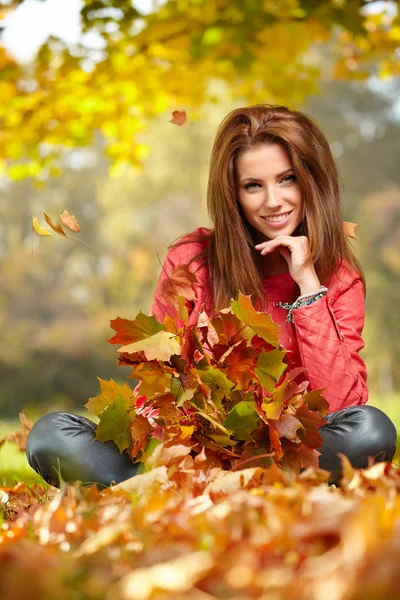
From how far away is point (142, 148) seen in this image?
569 centimetres

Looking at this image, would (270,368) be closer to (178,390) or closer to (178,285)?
(178,390)

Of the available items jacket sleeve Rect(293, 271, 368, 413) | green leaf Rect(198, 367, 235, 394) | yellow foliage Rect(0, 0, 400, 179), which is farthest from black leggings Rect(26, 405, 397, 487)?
yellow foliage Rect(0, 0, 400, 179)

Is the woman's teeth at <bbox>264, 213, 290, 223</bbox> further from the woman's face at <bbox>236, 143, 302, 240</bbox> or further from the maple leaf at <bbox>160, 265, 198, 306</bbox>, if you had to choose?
the maple leaf at <bbox>160, 265, 198, 306</bbox>

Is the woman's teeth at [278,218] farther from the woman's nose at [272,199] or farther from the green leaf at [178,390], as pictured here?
the green leaf at [178,390]

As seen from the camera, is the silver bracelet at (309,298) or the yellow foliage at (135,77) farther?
the yellow foliage at (135,77)

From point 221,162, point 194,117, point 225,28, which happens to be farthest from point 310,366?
point 194,117

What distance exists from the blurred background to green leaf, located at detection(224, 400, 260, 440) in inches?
17.1

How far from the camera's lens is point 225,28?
397 centimetres

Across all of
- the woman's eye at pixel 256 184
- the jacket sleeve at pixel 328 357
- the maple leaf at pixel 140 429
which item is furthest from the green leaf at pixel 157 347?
the woman's eye at pixel 256 184

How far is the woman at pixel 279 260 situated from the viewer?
213 cm

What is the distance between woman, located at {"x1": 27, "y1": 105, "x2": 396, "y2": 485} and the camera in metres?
2.13

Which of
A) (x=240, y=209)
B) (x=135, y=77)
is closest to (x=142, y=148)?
(x=135, y=77)

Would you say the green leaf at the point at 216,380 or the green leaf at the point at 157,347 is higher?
the green leaf at the point at 157,347

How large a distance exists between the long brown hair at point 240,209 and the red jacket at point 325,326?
53 millimetres
